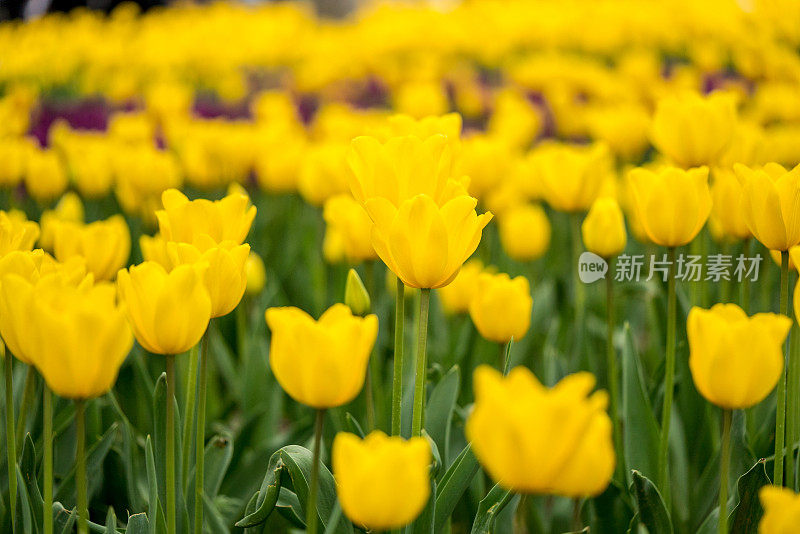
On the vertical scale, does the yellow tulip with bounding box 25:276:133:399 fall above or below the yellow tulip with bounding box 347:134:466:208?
below

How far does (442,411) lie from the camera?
48.4 inches

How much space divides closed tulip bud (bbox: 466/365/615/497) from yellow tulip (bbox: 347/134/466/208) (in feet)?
1.27

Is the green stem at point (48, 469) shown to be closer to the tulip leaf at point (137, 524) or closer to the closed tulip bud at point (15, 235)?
the tulip leaf at point (137, 524)

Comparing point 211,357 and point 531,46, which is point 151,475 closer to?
point 211,357

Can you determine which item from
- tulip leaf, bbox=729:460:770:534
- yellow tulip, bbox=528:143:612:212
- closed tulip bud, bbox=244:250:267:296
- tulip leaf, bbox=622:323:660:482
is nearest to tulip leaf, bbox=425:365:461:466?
tulip leaf, bbox=622:323:660:482

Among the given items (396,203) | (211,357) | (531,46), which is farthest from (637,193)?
(531,46)

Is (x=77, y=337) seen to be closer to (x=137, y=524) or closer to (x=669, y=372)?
A: (x=137, y=524)

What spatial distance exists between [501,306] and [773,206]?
1.33ft

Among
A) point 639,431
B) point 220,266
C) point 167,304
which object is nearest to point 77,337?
point 167,304

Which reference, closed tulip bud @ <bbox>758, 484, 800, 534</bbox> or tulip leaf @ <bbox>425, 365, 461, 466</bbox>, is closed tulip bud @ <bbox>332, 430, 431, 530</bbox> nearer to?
closed tulip bud @ <bbox>758, 484, 800, 534</bbox>

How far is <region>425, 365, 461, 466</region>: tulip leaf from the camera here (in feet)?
3.99

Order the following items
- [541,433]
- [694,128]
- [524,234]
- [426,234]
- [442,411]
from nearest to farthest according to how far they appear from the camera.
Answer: [541,433] → [426,234] → [442,411] → [694,128] → [524,234]

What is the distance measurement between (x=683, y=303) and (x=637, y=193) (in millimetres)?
573

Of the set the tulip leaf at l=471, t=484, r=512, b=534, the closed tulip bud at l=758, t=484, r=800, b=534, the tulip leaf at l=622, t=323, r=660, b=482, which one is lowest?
the tulip leaf at l=622, t=323, r=660, b=482
